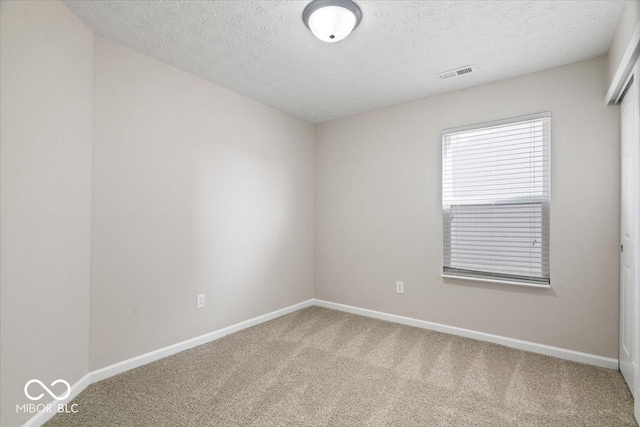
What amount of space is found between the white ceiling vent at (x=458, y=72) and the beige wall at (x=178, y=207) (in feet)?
6.13

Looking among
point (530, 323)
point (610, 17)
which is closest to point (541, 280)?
point (530, 323)

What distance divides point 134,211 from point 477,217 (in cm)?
305

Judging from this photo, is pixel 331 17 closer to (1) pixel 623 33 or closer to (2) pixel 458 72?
(2) pixel 458 72

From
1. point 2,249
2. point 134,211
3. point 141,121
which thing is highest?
point 141,121

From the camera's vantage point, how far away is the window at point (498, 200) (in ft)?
8.97

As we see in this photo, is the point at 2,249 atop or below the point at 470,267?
atop

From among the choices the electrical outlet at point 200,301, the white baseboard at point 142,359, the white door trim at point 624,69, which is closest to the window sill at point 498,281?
the white door trim at point 624,69

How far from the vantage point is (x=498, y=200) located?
294 cm

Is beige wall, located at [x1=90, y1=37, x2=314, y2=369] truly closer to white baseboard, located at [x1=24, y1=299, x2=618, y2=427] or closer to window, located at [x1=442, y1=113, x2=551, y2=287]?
white baseboard, located at [x1=24, y1=299, x2=618, y2=427]

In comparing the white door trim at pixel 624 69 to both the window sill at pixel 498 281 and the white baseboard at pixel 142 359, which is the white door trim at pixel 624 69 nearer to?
the window sill at pixel 498 281

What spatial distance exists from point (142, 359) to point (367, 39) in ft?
9.77

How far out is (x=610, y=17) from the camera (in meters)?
2.00

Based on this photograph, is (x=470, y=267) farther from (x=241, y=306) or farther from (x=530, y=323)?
(x=241, y=306)

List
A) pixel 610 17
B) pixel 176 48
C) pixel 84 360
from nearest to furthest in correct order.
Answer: pixel 610 17
pixel 84 360
pixel 176 48
